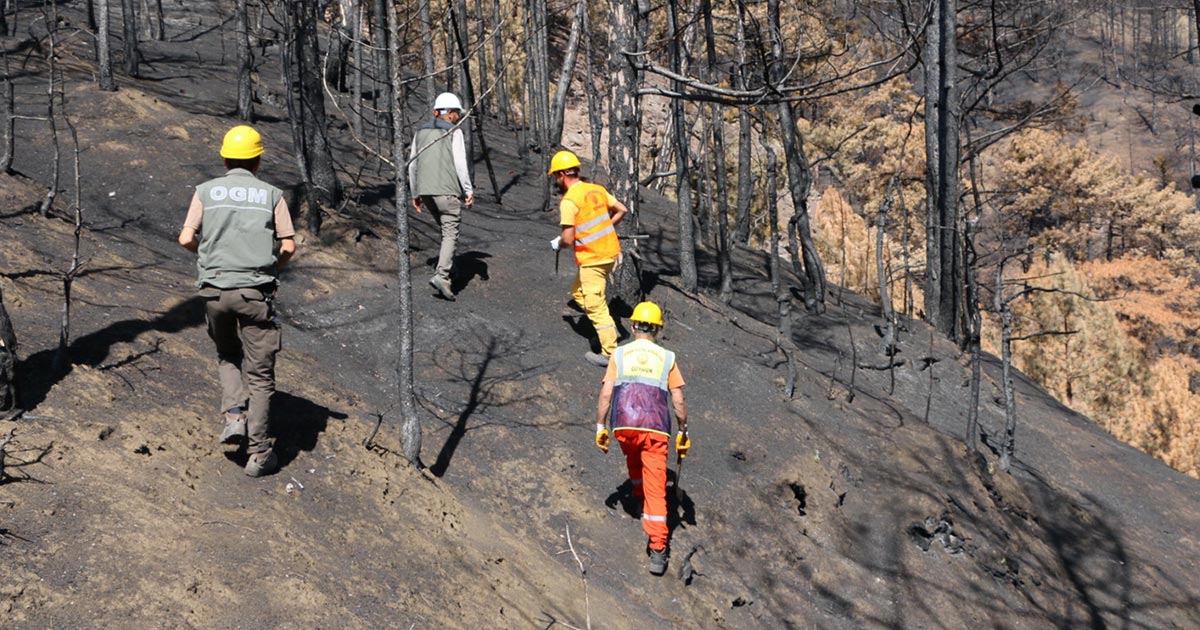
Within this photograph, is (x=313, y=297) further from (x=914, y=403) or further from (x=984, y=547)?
(x=914, y=403)

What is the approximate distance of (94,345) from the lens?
6.12 metres

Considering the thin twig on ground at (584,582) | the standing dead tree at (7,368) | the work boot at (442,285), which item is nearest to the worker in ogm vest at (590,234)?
the work boot at (442,285)

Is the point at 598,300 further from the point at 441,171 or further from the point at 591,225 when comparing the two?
the point at 441,171

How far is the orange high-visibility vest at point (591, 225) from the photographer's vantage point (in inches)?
306

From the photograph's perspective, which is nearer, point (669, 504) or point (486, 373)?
point (669, 504)

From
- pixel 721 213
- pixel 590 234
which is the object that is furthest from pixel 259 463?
pixel 721 213

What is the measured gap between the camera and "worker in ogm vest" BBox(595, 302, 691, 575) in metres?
6.03

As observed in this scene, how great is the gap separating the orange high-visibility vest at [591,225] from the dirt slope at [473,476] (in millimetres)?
1095

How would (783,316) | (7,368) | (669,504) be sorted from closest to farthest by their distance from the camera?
(7,368) < (669,504) < (783,316)

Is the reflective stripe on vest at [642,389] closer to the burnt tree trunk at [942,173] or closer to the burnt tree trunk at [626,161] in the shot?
the burnt tree trunk at [626,161]

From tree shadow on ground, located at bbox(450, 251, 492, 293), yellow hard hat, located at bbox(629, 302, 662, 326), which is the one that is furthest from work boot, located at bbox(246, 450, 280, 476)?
tree shadow on ground, located at bbox(450, 251, 492, 293)

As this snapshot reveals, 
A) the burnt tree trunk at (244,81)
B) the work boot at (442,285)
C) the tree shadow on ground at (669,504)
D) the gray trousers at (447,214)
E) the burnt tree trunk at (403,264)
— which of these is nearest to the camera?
the burnt tree trunk at (403,264)

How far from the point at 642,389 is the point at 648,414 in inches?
6.3

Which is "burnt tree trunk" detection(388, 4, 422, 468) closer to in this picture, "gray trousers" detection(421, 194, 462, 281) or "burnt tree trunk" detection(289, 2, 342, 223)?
"gray trousers" detection(421, 194, 462, 281)
